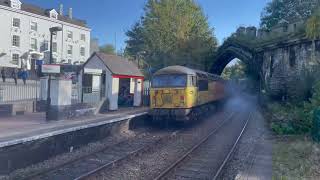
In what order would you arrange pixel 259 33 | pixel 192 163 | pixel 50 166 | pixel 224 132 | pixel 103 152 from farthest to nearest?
pixel 259 33, pixel 224 132, pixel 103 152, pixel 192 163, pixel 50 166

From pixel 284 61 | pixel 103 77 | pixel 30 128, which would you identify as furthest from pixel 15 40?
pixel 30 128

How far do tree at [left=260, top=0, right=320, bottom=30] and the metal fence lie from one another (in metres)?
43.4

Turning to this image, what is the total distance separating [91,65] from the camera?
25047 mm

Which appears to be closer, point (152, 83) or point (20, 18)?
point (152, 83)

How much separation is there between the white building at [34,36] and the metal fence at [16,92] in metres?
26.3

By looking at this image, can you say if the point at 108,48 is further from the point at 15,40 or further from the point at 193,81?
the point at 193,81

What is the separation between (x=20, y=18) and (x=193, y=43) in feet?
81.0

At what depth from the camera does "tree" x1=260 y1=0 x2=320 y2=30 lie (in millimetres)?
57219

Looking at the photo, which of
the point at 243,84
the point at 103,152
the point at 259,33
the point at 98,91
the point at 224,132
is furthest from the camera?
the point at 243,84

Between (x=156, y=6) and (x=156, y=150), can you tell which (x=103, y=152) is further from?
(x=156, y=6)

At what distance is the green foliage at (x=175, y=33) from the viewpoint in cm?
4009

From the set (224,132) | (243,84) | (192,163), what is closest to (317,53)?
(224,132)

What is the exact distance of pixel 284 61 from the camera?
1147 inches

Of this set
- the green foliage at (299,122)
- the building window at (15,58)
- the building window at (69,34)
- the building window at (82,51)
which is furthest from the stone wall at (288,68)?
the building window at (82,51)
